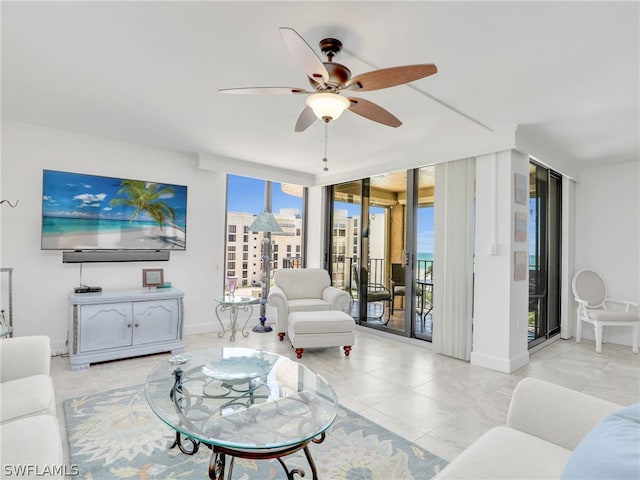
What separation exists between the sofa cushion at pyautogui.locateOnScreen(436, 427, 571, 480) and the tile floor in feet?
2.32

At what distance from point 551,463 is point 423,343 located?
2.97 m

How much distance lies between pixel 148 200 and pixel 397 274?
134 inches

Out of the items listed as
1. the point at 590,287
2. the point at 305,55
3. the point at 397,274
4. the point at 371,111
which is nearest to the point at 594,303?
the point at 590,287

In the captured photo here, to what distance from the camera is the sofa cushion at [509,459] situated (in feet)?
3.87

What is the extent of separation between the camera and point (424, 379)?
310 cm

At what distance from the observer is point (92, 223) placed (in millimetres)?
3691

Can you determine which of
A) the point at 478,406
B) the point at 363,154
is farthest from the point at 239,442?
the point at 363,154

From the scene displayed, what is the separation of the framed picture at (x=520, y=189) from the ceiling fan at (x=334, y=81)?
1.95 m

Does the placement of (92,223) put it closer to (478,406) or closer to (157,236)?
(157,236)

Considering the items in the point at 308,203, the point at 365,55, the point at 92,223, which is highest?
the point at 365,55

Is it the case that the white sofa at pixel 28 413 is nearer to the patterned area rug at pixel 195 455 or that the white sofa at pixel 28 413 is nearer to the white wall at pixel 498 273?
the patterned area rug at pixel 195 455

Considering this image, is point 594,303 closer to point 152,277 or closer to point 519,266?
point 519,266

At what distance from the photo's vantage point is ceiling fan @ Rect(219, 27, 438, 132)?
1.68m

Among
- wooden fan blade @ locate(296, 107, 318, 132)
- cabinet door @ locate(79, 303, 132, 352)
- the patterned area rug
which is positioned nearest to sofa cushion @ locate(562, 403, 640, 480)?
the patterned area rug
